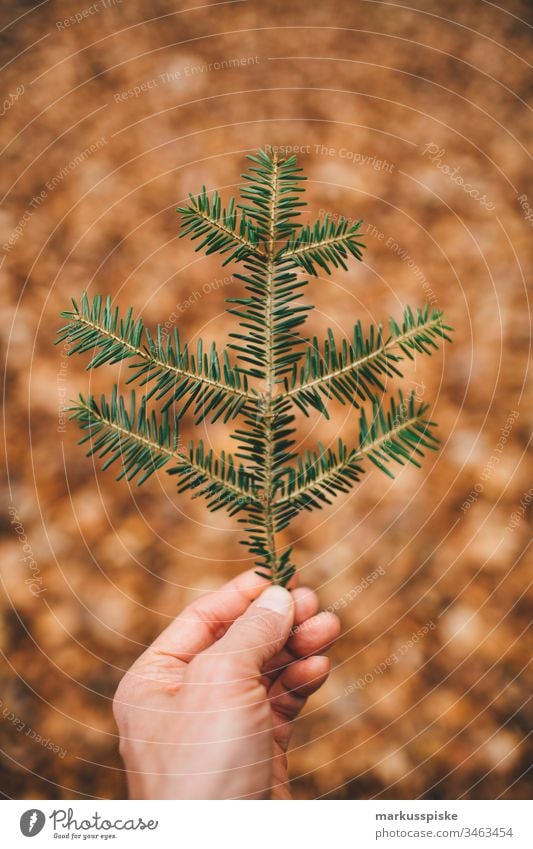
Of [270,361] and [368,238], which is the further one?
[368,238]

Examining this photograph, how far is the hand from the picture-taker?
0.51 m

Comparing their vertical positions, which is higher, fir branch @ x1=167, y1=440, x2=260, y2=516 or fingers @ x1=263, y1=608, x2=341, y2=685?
fir branch @ x1=167, y1=440, x2=260, y2=516

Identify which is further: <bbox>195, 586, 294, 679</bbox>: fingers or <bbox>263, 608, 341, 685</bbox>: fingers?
<bbox>263, 608, 341, 685</bbox>: fingers

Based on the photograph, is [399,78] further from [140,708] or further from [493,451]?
[140,708]

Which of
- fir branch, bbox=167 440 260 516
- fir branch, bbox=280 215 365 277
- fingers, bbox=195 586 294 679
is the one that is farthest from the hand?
fir branch, bbox=280 215 365 277

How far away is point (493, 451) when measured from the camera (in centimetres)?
76

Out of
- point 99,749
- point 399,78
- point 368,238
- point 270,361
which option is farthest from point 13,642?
point 399,78

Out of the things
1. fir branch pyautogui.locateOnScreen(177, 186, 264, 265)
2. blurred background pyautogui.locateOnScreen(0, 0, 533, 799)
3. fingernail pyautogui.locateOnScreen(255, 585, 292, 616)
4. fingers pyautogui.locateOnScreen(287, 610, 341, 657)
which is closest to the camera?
fir branch pyautogui.locateOnScreen(177, 186, 264, 265)

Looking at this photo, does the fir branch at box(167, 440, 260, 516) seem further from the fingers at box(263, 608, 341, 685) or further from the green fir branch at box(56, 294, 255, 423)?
the fingers at box(263, 608, 341, 685)
